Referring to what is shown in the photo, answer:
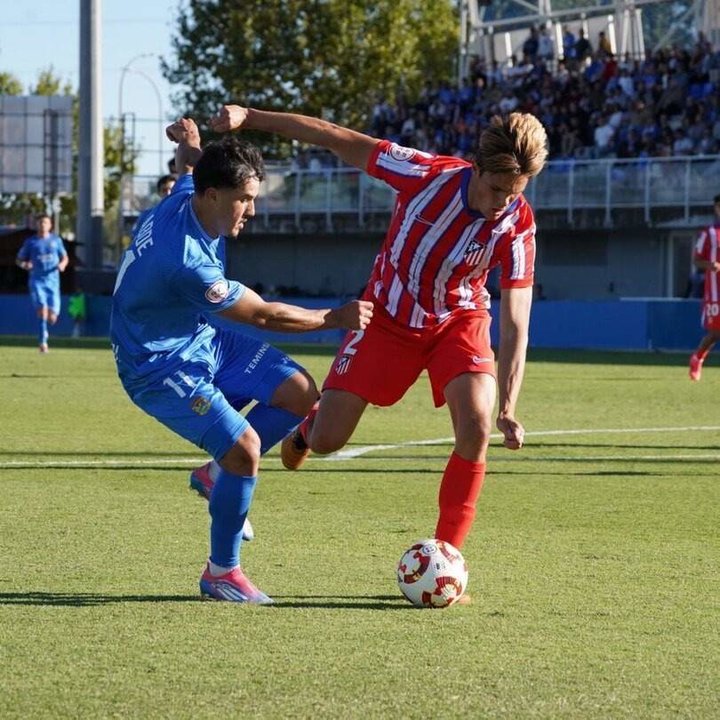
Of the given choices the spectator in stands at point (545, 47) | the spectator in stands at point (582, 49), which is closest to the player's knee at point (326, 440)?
the spectator in stands at point (582, 49)

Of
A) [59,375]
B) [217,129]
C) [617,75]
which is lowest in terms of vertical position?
[59,375]

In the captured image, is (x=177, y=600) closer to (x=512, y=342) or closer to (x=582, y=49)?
(x=512, y=342)

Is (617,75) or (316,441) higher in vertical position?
(617,75)

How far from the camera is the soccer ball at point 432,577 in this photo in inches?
256

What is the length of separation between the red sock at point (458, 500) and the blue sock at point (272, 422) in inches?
39.8

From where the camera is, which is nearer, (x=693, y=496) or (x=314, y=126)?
(x=314, y=126)

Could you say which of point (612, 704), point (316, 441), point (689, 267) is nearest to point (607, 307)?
point (689, 267)

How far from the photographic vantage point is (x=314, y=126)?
295 inches

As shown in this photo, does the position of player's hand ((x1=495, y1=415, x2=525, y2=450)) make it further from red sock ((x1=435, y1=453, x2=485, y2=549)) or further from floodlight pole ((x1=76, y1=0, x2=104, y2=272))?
Result: floodlight pole ((x1=76, y1=0, x2=104, y2=272))

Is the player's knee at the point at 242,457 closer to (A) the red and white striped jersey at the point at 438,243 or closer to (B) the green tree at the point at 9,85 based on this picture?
(A) the red and white striped jersey at the point at 438,243

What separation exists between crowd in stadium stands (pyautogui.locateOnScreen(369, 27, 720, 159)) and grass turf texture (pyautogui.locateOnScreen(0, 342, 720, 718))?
24914mm

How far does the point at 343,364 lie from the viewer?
761 cm

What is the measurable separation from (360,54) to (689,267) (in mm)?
29520

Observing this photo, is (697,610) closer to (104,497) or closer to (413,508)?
(413,508)
